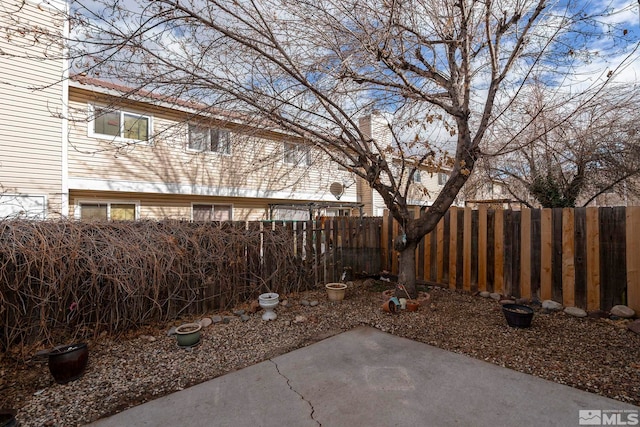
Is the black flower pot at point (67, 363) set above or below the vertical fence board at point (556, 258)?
below

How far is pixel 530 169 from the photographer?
9664mm

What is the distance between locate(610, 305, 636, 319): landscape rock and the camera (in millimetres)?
4117

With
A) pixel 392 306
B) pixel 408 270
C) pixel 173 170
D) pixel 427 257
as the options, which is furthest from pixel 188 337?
pixel 173 170

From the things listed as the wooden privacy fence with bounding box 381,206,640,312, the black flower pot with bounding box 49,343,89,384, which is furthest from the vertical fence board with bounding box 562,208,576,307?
the black flower pot with bounding box 49,343,89,384

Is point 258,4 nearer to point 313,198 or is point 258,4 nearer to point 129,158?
point 129,158

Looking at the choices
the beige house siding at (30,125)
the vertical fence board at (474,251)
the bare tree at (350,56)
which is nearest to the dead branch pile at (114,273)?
the bare tree at (350,56)

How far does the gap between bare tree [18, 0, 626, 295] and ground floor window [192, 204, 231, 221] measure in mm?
5812

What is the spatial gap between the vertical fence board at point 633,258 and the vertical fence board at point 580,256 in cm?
45

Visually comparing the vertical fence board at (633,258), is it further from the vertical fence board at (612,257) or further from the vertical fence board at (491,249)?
the vertical fence board at (491,249)

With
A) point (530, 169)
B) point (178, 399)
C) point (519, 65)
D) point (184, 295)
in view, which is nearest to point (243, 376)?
point (178, 399)

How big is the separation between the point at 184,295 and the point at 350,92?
4.32 meters

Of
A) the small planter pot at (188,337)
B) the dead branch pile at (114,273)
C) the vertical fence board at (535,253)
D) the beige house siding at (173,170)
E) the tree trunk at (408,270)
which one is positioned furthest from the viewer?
the beige house siding at (173,170)

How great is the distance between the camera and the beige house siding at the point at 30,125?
692cm

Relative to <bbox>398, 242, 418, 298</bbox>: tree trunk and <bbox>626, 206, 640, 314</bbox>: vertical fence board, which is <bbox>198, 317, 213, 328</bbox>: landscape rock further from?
<bbox>626, 206, 640, 314</bbox>: vertical fence board
